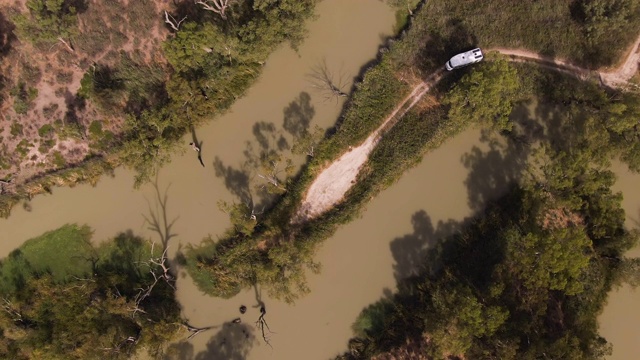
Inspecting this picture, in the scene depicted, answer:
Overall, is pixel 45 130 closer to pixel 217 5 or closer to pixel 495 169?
pixel 217 5

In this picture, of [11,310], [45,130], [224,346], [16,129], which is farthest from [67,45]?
[224,346]

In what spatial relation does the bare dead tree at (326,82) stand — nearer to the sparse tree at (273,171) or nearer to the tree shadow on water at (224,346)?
the sparse tree at (273,171)

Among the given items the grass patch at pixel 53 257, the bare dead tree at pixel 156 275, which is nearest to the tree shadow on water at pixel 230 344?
the bare dead tree at pixel 156 275

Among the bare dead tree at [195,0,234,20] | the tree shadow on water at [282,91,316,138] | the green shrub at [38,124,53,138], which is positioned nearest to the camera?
the bare dead tree at [195,0,234,20]

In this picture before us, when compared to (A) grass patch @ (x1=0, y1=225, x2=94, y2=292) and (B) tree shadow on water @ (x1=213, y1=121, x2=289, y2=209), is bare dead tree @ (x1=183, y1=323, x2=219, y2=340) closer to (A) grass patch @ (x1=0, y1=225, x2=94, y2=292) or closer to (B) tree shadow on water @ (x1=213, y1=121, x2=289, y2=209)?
(A) grass patch @ (x1=0, y1=225, x2=94, y2=292)

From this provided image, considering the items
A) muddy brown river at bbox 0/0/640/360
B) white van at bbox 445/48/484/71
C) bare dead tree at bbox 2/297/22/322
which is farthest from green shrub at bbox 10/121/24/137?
white van at bbox 445/48/484/71
